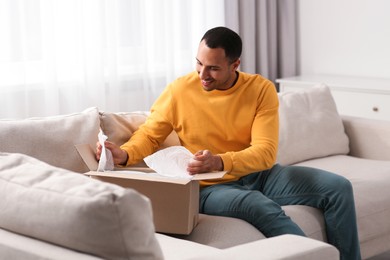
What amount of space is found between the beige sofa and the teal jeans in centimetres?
5

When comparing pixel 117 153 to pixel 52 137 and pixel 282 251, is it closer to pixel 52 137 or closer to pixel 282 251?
pixel 52 137

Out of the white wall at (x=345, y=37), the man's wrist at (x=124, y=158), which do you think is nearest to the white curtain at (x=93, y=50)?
the white wall at (x=345, y=37)

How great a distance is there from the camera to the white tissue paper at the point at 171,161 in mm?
2730

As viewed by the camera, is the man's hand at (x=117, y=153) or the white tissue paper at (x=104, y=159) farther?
the man's hand at (x=117, y=153)

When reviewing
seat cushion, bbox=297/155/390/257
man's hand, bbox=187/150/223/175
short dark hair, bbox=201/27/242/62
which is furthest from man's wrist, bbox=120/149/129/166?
seat cushion, bbox=297/155/390/257

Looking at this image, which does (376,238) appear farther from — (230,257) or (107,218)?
(107,218)

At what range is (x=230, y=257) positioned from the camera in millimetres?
1847

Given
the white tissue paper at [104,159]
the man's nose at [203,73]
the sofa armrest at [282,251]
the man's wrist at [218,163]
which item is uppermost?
the man's nose at [203,73]

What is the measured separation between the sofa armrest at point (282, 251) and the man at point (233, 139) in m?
0.90

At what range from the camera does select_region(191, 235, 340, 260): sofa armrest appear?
6.09 feet

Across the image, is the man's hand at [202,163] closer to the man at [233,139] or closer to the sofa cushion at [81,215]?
the man at [233,139]

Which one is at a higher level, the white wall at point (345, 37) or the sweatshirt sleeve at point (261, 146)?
the white wall at point (345, 37)

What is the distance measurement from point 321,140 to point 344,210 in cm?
91

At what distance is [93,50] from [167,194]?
6.73ft
